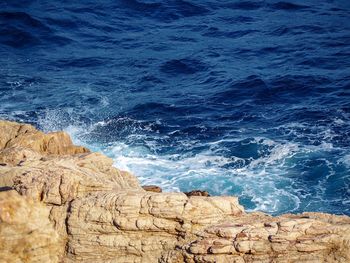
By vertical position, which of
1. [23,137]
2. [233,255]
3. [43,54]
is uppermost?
[233,255]

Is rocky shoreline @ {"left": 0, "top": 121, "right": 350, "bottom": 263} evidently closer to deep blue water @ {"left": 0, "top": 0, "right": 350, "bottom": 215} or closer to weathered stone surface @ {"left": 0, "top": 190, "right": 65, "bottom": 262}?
weathered stone surface @ {"left": 0, "top": 190, "right": 65, "bottom": 262}

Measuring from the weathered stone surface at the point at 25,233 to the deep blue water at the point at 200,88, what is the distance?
1403cm

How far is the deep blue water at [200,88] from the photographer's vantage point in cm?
3359

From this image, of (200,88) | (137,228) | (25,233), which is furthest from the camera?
(200,88)

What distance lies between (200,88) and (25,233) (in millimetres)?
27963

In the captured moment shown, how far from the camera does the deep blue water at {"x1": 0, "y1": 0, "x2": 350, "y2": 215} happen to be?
3359cm

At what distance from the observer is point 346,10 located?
57.9m

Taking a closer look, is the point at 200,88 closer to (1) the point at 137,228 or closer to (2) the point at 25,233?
(1) the point at 137,228

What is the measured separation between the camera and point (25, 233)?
17969 millimetres

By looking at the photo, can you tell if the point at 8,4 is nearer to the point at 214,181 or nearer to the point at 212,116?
the point at 212,116

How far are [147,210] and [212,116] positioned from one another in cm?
2247

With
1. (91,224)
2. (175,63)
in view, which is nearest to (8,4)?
(175,63)

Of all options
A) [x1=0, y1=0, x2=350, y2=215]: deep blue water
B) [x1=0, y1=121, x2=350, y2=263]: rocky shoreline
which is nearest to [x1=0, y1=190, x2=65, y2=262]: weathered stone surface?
[x1=0, y1=121, x2=350, y2=263]: rocky shoreline

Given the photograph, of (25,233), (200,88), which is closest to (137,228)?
(25,233)
